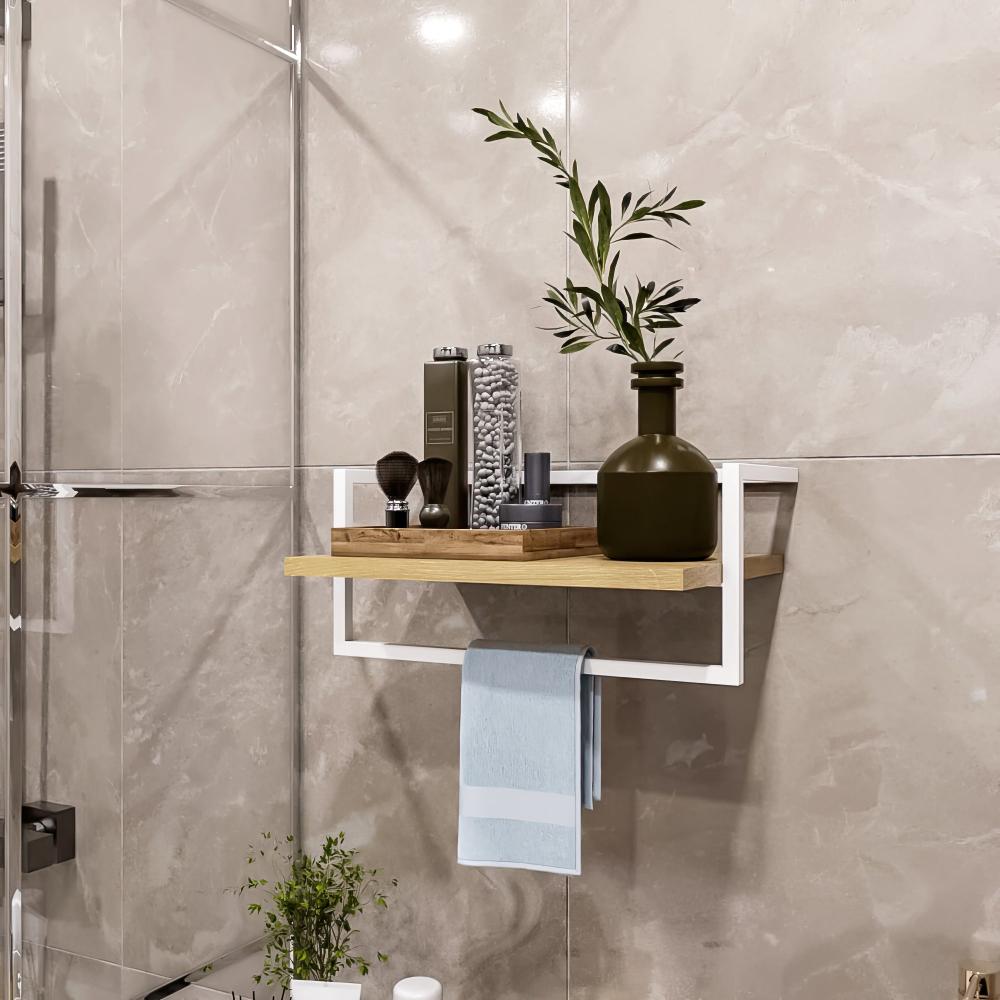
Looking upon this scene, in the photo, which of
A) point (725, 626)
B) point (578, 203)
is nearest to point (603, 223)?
point (578, 203)

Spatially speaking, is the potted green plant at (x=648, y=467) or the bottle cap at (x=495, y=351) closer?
the potted green plant at (x=648, y=467)

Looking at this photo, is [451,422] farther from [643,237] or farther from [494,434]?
[643,237]

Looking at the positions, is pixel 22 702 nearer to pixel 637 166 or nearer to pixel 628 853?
pixel 628 853

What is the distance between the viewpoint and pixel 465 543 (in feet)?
3.47

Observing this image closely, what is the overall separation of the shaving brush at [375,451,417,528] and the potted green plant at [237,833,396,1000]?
0.46 metres

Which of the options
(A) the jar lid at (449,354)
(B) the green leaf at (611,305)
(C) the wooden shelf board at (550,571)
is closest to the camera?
(C) the wooden shelf board at (550,571)

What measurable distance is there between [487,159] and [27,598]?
2.51ft

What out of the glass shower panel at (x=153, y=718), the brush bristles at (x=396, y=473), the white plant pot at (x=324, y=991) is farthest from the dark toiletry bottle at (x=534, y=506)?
the white plant pot at (x=324, y=991)

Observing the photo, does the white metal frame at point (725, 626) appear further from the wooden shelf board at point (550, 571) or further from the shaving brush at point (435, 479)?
the shaving brush at point (435, 479)

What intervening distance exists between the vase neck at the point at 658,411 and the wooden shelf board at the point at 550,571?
0.14m

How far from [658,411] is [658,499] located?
105mm

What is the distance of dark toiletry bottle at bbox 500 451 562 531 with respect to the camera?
43.9 inches

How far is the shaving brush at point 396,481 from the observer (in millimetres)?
1163

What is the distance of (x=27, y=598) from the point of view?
1.13m
